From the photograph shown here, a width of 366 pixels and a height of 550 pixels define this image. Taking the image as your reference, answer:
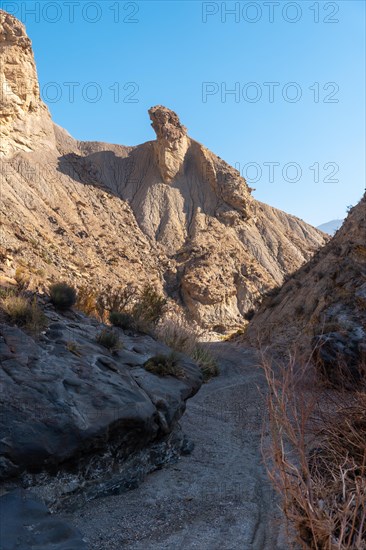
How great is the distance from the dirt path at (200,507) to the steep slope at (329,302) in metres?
3.40

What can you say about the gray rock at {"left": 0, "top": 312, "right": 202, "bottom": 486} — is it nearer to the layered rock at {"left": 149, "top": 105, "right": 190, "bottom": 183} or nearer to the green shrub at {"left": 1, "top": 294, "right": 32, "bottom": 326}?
the green shrub at {"left": 1, "top": 294, "right": 32, "bottom": 326}

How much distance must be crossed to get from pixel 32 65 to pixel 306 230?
107 ft

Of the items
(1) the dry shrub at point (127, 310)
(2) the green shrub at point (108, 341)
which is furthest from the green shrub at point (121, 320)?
(2) the green shrub at point (108, 341)

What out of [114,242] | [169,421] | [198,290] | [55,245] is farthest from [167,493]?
[114,242]

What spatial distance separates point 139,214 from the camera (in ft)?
140

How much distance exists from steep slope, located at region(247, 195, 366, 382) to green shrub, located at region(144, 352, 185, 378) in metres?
3.55

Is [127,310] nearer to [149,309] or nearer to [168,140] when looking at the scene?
[149,309]

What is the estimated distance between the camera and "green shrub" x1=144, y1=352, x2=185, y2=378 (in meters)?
6.91

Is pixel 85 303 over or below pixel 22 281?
below

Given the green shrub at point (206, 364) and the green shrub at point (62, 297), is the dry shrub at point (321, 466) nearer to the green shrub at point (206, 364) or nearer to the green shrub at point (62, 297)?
the green shrub at point (62, 297)

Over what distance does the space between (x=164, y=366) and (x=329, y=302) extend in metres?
9.91

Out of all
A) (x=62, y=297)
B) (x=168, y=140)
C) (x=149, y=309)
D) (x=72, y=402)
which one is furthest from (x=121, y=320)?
(x=168, y=140)

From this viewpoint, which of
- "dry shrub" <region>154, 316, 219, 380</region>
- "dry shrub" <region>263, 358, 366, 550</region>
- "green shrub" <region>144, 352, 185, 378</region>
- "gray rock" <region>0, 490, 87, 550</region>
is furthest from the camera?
"dry shrub" <region>154, 316, 219, 380</region>

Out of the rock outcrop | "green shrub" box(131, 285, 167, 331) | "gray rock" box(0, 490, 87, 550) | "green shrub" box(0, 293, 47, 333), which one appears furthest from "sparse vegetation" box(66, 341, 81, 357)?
"green shrub" box(131, 285, 167, 331)
